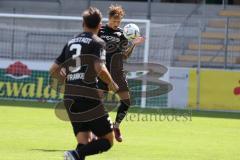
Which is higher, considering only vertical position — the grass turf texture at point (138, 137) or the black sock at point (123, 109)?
the black sock at point (123, 109)

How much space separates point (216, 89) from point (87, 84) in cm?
1533

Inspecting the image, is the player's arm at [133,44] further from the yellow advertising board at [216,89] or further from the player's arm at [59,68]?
the yellow advertising board at [216,89]

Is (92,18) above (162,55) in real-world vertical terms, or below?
above

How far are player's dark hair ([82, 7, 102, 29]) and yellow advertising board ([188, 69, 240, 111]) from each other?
15.4 m

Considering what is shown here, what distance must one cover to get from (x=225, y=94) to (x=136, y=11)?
1226cm

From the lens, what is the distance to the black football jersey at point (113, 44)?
13.9 metres

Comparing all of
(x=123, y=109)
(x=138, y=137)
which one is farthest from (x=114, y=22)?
(x=138, y=137)

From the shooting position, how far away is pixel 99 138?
29.6 feet

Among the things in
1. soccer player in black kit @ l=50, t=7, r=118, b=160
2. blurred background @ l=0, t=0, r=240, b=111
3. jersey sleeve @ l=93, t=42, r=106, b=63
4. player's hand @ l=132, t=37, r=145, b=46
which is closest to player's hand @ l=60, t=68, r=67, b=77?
soccer player in black kit @ l=50, t=7, r=118, b=160

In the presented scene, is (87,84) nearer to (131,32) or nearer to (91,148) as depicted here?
(91,148)

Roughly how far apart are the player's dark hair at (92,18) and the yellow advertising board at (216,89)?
50.5 feet

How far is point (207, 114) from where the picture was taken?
22.1 meters

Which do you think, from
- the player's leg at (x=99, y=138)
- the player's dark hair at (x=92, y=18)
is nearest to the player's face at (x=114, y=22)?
the player's dark hair at (x=92, y=18)

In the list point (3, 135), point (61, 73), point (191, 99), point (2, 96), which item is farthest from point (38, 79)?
point (61, 73)
